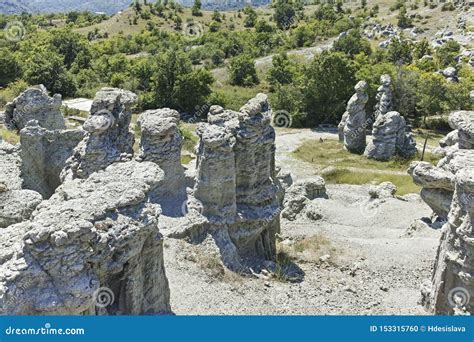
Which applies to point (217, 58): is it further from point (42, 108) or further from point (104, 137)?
point (104, 137)

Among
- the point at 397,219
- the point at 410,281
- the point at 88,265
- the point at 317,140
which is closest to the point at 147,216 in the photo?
the point at 88,265

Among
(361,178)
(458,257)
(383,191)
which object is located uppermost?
(458,257)

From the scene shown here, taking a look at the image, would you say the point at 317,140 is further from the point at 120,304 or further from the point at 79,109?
the point at 120,304

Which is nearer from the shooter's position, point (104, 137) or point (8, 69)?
point (104, 137)

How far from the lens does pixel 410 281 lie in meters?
24.6

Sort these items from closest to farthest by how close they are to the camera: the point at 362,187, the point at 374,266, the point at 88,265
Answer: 1. the point at 88,265
2. the point at 374,266
3. the point at 362,187

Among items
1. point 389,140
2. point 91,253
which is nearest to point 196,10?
point 389,140

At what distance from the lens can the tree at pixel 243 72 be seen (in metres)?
86.2

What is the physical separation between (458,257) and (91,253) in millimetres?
12555

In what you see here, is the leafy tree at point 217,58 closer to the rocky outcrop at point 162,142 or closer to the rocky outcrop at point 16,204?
the rocky outcrop at point 162,142

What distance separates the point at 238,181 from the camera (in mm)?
25500

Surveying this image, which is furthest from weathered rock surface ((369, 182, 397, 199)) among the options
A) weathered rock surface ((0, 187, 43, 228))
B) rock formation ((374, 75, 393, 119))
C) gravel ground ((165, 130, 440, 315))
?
weathered rock surface ((0, 187, 43, 228))

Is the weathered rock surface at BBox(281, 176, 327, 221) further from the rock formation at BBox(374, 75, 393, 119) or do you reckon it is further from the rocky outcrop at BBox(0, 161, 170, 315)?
the rock formation at BBox(374, 75, 393, 119)

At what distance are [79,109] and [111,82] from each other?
50.7 feet
